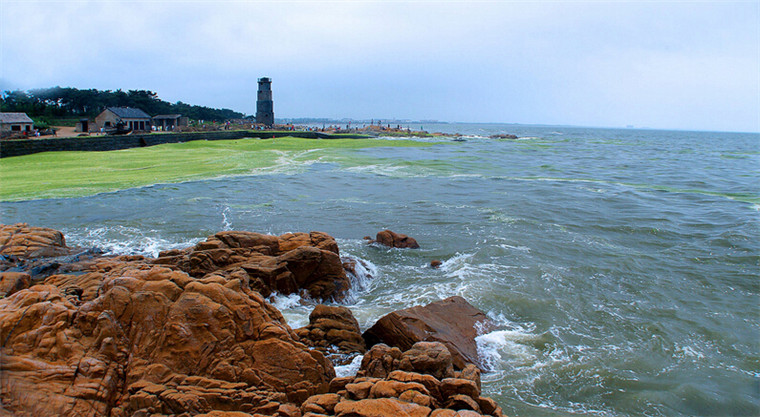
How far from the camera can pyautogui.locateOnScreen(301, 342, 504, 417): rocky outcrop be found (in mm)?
4930

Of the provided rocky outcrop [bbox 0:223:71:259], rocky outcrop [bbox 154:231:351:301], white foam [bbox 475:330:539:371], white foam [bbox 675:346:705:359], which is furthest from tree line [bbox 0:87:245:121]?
white foam [bbox 675:346:705:359]

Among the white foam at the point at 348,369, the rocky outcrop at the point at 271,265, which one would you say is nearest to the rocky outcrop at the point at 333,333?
the white foam at the point at 348,369

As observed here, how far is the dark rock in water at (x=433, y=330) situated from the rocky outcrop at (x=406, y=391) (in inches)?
51.7

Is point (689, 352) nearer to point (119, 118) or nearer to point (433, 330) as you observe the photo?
point (433, 330)

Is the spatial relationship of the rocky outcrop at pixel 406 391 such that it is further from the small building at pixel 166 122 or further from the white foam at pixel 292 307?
the small building at pixel 166 122

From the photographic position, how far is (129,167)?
101ft

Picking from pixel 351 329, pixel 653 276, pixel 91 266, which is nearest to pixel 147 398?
pixel 351 329

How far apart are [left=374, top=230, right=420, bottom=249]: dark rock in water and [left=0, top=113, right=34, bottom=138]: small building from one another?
39.2m

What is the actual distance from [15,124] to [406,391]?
1986 inches

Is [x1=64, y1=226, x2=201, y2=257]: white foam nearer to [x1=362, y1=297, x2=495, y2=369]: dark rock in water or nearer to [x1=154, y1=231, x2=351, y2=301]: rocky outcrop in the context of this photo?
[x1=154, y1=231, x2=351, y2=301]: rocky outcrop

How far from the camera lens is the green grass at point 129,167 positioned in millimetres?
22656

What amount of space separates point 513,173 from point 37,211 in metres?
28.5

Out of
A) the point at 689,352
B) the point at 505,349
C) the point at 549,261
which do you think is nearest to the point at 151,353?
the point at 505,349

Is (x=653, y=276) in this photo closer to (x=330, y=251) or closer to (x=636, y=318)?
(x=636, y=318)
